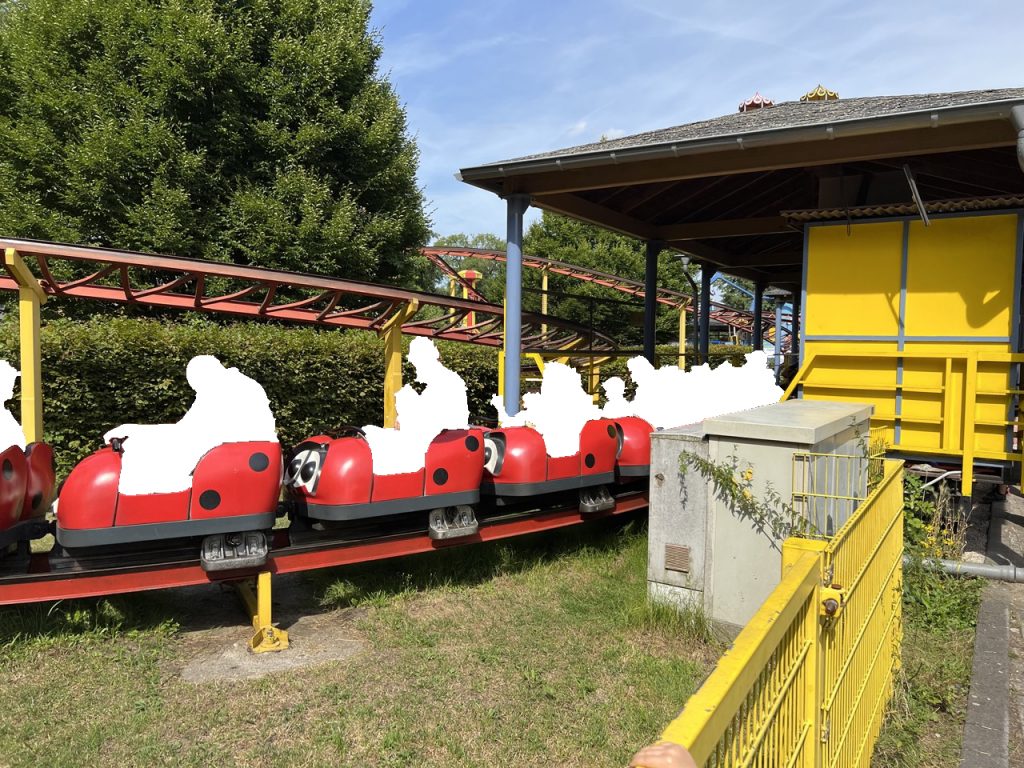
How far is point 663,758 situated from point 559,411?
4075mm

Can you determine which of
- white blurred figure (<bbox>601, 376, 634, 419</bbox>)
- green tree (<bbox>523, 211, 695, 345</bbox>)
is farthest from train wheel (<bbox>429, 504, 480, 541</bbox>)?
green tree (<bbox>523, 211, 695, 345</bbox>)

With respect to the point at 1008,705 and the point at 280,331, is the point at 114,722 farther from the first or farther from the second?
the point at 280,331

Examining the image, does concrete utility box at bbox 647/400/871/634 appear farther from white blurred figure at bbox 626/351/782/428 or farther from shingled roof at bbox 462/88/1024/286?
shingled roof at bbox 462/88/1024/286

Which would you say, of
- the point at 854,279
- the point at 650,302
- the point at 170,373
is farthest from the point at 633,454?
the point at 650,302

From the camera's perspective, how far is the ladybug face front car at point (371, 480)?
406 cm

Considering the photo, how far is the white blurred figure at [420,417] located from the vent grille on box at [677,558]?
1.50m

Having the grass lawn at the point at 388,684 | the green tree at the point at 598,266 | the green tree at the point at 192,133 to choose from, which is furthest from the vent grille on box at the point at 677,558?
the green tree at the point at 598,266

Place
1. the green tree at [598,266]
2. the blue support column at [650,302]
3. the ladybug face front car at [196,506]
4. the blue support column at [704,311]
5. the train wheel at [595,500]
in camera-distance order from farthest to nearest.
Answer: the green tree at [598,266]
the blue support column at [704,311]
the blue support column at [650,302]
the train wheel at [595,500]
the ladybug face front car at [196,506]

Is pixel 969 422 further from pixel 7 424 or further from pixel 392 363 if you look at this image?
pixel 7 424

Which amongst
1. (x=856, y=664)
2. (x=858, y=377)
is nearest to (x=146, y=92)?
(x=858, y=377)

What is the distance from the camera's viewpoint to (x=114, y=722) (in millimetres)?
3041

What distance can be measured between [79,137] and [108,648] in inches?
448

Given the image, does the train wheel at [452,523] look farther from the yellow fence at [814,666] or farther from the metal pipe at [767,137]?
the metal pipe at [767,137]

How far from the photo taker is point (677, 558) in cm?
415
